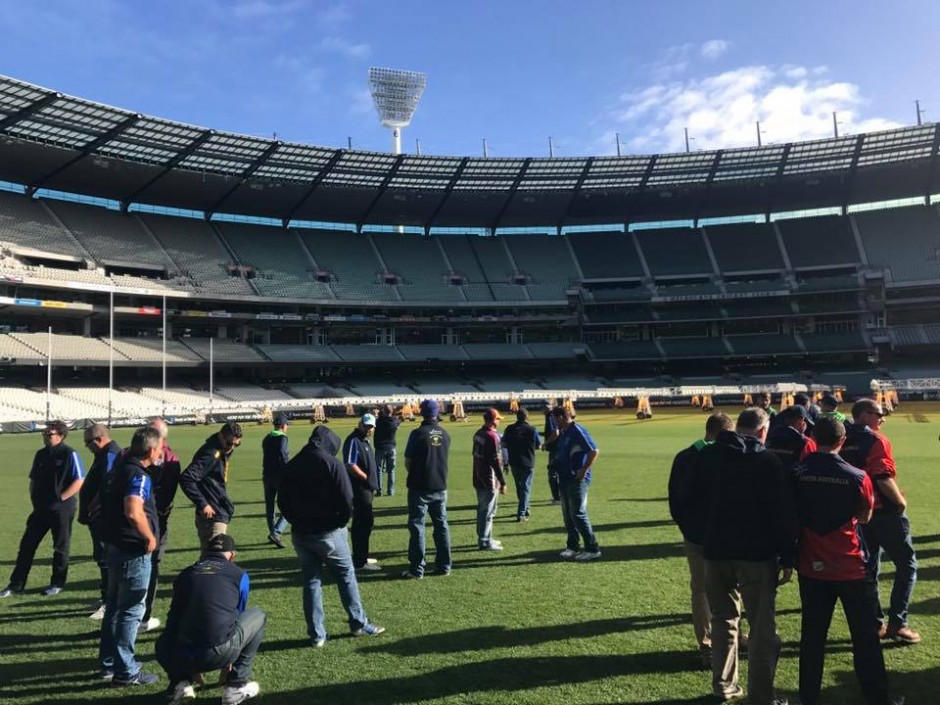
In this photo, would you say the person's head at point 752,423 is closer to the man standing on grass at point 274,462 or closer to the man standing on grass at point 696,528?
the man standing on grass at point 696,528

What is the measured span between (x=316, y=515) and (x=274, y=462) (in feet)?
14.3

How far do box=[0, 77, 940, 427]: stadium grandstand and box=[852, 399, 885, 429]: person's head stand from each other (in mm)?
43607

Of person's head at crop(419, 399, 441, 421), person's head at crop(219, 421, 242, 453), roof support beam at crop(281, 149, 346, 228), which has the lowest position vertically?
person's head at crop(219, 421, 242, 453)

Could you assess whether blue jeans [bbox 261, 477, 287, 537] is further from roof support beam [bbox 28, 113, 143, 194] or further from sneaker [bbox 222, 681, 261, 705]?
roof support beam [bbox 28, 113, 143, 194]

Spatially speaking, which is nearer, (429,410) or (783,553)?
(783,553)

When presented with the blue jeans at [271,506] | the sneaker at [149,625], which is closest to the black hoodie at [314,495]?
the sneaker at [149,625]

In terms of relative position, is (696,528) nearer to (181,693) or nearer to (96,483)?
(181,693)

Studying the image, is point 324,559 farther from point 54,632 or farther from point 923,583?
point 923,583

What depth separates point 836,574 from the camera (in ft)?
14.2

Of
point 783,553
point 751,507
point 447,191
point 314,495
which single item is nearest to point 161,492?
point 314,495

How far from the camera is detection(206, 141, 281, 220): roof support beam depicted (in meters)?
48.8

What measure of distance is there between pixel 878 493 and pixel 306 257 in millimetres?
63122

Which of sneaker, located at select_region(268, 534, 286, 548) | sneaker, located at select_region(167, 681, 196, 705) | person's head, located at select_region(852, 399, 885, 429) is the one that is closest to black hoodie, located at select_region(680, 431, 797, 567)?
person's head, located at select_region(852, 399, 885, 429)

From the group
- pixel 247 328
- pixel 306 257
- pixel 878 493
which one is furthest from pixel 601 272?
pixel 878 493
